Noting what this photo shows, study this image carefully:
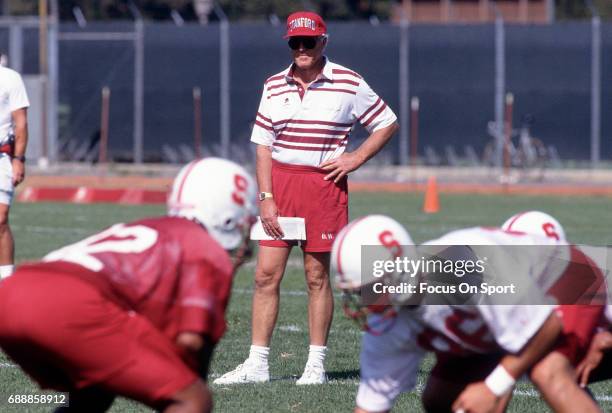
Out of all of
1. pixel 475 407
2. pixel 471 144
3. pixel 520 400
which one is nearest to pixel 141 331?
pixel 475 407

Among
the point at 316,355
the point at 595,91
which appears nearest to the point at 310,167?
the point at 316,355

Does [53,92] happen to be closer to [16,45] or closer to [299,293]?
[16,45]

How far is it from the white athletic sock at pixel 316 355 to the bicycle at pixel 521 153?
1688 cm

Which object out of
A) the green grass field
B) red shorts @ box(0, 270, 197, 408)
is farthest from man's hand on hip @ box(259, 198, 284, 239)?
red shorts @ box(0, 270, 197, 408)

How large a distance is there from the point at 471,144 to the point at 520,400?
19422 mm

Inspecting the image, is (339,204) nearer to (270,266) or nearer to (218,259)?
(270,266)

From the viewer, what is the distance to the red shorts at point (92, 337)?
3.80 metres

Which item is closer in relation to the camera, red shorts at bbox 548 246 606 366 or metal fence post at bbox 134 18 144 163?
red shorts at bbox 548 246 606 366

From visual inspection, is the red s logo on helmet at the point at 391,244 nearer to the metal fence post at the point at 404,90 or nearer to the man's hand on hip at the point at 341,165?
the man's hand on hip at the point at 341,165

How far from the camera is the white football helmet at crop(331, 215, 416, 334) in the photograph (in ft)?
13.8

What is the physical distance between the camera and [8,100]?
9109 mm

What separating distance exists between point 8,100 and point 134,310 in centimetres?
551

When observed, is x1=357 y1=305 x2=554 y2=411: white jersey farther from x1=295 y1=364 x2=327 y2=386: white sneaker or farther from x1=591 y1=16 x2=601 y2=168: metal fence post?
x1=591 y1=16 x2=601 y2=168: metal fence post

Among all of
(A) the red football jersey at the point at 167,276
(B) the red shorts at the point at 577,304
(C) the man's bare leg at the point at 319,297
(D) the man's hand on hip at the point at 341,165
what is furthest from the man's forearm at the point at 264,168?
(A) the red football jersey at the point at 167,276
